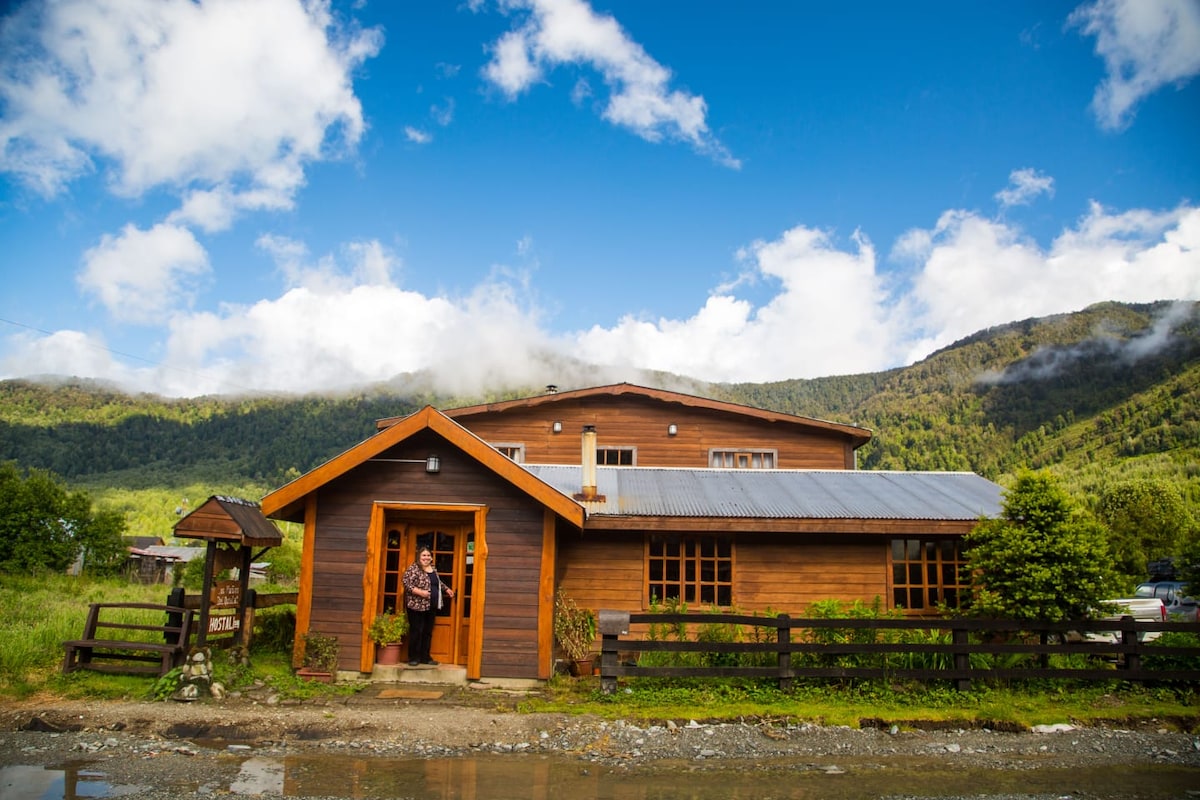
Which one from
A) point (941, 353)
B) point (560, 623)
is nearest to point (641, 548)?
point (560, 623)

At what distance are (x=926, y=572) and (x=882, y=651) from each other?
12.9 ft

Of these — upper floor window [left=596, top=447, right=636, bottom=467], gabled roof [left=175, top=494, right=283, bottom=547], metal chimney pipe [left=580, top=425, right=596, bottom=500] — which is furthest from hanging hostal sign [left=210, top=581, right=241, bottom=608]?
upper floor window [left=596, top=447, right=636, bottom=467]

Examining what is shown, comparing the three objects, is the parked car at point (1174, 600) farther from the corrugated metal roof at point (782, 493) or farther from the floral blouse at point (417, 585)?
the floral blouse at point (417, 585)

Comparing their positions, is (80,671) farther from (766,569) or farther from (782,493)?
(782,493)

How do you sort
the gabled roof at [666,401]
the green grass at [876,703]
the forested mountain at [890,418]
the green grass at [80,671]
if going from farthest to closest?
the forested mountain at [890,418] < the gabled roof at [666,401] < the green grass at [80,671] < the green grass at [876,703]

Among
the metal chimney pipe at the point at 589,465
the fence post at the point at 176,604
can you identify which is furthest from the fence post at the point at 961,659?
the fence post at the point at 176,604

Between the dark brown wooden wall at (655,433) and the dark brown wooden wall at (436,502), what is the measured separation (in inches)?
314

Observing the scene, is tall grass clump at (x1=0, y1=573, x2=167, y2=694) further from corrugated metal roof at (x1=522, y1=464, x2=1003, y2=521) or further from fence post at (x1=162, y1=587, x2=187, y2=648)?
corrugated metal roof at (x1=522, y1=464, x2=1003, y2=521)

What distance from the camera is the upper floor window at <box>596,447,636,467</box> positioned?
66.4 feet

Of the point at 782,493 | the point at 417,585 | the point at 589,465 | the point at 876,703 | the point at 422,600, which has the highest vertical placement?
the point at 589,465

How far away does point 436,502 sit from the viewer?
1206cm

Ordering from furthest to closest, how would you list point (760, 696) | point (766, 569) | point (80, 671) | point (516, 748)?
point (766, 569) → point (80, 671) → point (760, 696) → point (516, 748)

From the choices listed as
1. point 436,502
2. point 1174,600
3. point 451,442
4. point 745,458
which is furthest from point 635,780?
point 1174,600

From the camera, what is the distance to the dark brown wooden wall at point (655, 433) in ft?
66.4
